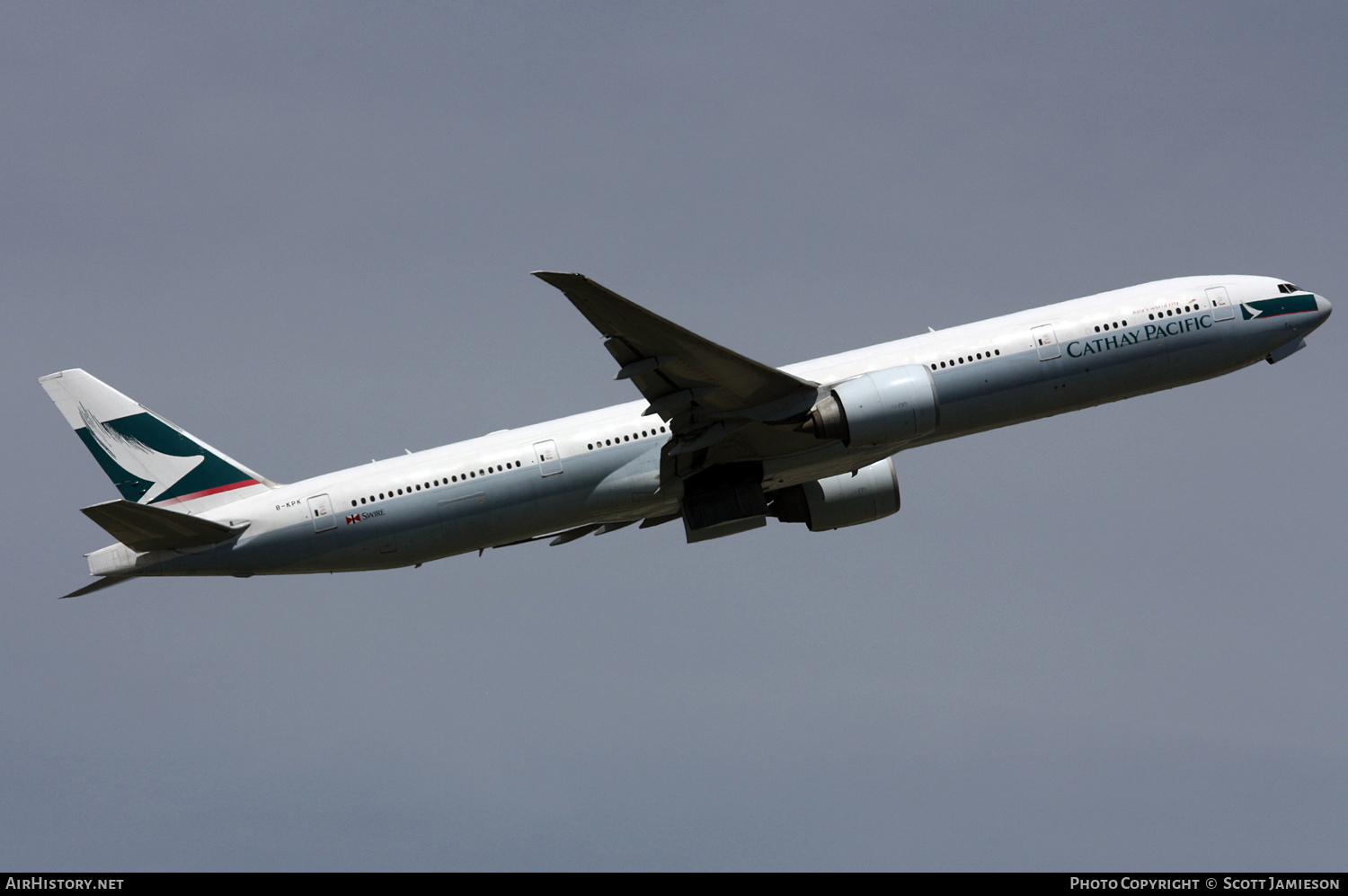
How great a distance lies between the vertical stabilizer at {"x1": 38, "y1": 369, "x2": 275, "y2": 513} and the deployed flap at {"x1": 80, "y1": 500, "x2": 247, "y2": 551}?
74.4 inches

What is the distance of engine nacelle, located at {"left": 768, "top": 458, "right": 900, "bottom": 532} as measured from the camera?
130 feet

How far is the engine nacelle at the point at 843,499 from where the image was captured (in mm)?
39719

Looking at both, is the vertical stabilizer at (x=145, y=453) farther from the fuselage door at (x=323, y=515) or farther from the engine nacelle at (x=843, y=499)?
the engine nacelle at (x=843, y=499)

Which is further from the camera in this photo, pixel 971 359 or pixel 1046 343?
pixel 1046 343

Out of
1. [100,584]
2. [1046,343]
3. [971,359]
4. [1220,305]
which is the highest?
[1220,305]

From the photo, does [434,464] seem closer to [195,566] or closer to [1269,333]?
[195,566]

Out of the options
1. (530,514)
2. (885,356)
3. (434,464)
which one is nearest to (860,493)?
(885,356)

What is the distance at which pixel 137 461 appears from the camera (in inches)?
1522

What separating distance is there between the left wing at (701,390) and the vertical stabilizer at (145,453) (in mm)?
12129

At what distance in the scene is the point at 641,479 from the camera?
3641 cm

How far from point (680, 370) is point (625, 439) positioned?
333cm

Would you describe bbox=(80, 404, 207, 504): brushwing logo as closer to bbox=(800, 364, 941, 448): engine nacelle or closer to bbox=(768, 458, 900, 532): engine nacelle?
bbox=(768, 458, 900, 532): engine nacelle

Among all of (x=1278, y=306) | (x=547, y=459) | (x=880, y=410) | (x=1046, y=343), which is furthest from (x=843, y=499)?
(x=1278, y=306)

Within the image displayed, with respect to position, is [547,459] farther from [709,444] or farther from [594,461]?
[709,444]
